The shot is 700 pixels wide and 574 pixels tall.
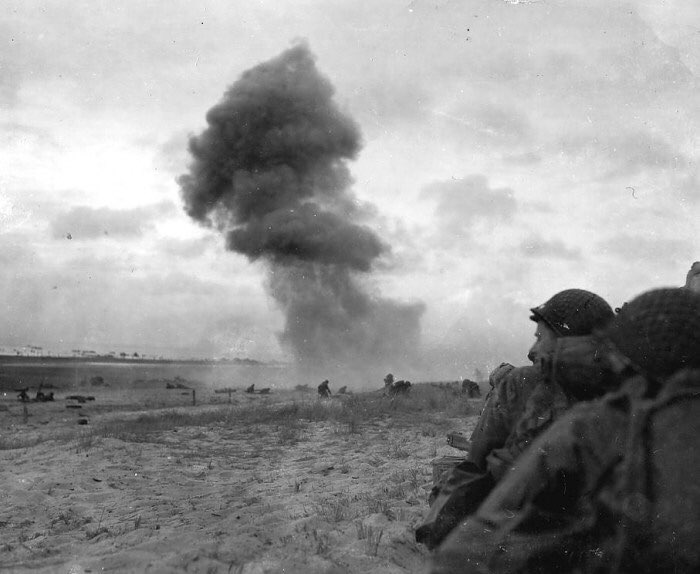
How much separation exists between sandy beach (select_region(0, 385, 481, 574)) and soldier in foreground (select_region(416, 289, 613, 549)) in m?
0.72

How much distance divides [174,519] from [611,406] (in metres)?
3.85

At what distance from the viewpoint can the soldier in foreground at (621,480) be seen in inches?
44.9

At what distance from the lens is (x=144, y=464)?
6.69 meters

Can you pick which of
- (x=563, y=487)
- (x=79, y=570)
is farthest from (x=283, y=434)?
(x=563, y=487)

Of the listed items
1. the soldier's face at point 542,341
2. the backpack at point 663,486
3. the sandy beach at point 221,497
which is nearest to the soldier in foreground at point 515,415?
the soldier's face at point 542,341

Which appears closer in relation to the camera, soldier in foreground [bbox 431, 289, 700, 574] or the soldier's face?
soldier in foreground [bbox 431, 289, 700, 574]

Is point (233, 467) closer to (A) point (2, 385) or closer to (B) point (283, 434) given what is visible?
(B) point (283, 434)

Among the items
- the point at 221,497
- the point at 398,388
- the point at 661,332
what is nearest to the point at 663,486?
the point at 661,332

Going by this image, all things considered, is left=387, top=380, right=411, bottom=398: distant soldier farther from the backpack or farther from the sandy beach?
the backpack

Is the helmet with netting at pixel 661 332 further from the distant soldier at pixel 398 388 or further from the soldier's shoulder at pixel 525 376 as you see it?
the distant soldier at pixel 398 388

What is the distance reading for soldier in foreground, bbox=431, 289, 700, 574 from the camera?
1.14 m

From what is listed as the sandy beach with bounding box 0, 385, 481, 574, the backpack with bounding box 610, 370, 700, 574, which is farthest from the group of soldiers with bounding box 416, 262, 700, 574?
the sandy beach with bounding box 0, 385, 481, 574

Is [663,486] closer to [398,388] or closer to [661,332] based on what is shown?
[661,332]

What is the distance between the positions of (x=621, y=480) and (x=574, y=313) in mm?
1465
